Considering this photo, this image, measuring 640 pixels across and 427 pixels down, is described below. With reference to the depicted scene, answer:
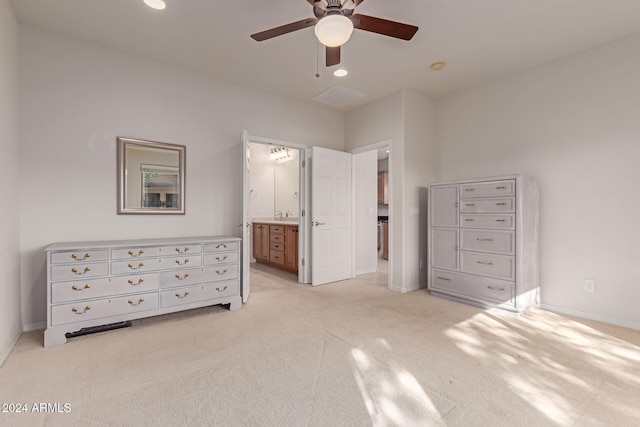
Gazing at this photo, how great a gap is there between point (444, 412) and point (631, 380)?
137 centimetres

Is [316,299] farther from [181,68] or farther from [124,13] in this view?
[124,13]

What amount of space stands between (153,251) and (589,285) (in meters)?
4.35

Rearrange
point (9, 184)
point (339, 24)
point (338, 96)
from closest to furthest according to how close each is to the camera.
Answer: point (339, 24) → point (9, 184) → point (338, 96)

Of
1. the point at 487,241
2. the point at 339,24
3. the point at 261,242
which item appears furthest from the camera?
the point at 261,242

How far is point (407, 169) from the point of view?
412cm

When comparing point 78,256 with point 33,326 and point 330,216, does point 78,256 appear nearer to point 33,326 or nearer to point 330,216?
point 33,326

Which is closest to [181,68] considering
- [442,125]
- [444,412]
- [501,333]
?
[442,125]

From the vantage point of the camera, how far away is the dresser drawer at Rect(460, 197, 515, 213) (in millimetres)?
3164

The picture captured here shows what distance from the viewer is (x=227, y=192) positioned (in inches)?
151

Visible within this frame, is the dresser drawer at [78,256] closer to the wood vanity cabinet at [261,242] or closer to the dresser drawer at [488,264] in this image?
the wood vanity cabinet at [261,242]

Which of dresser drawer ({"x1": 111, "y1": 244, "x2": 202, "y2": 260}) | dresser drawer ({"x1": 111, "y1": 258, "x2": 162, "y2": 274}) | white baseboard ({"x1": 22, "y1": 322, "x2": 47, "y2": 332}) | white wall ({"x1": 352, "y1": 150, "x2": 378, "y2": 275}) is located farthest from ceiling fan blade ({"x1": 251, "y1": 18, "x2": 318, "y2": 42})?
white baseboard ({"x1": 22, "y1": 322, "x2": 47, "y2": 332})

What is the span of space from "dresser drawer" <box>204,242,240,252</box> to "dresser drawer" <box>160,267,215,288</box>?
7.9 inches

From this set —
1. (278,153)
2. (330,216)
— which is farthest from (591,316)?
(278,153)

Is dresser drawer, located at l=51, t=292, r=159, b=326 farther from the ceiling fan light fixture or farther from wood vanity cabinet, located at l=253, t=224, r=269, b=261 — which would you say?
wood vanity cabinet, located at l=253, t=224, r=269, b=261
